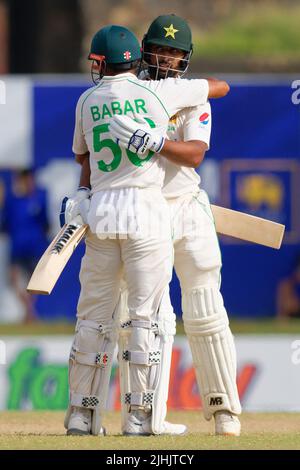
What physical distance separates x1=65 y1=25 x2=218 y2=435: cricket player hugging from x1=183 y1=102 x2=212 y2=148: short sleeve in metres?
0.07

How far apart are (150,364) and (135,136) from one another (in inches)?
39.8

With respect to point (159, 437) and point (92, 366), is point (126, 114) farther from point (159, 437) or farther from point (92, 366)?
point (159, 437)

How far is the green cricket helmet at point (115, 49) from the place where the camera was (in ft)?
19.9

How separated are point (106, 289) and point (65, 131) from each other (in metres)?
8.01

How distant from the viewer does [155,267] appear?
600cm

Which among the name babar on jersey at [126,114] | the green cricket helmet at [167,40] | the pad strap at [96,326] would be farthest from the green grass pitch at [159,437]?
the green cricket helmet at [167,40]

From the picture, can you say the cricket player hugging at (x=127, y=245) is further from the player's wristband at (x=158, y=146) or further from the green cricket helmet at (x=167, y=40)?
the green cricket helmet at (x=167, y=40)

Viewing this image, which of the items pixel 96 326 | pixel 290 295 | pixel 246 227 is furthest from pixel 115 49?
pixel 290 295

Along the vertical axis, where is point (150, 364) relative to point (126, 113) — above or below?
below

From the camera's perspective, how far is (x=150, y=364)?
602 cm

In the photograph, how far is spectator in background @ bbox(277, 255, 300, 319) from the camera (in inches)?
552

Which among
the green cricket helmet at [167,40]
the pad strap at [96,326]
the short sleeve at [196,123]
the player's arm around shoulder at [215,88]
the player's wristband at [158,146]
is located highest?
the green cricket helmet at [167,40]

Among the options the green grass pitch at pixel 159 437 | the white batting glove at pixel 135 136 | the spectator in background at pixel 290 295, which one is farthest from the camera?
the spectator in background at pixel 290 295
